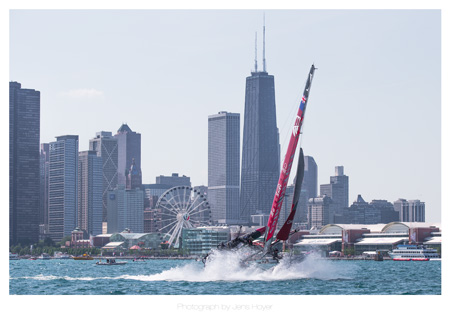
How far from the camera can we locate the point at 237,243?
202 feet

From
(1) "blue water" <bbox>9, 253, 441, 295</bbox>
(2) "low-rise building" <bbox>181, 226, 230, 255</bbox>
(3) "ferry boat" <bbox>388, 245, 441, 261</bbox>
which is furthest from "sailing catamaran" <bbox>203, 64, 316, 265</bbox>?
(2) "low-rise building" <bbox>181, 226, 230, 255</bbox>

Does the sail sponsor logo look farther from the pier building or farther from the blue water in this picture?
the pier building

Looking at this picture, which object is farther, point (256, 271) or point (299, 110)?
point (256, 271)

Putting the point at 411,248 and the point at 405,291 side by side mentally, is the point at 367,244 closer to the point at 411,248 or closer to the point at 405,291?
the point at 411,248

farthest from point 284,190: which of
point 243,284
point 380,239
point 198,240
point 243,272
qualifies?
point 380,239

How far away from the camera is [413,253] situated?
168 meters

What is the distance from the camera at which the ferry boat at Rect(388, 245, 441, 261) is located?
163 m

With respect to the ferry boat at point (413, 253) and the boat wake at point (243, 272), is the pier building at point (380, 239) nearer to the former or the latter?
the ferry boat at point (413, 253)

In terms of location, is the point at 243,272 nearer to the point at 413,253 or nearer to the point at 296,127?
the point at 296,127

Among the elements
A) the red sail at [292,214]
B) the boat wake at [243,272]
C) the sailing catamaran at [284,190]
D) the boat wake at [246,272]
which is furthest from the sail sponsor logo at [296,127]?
the boat wake at [246,272]
